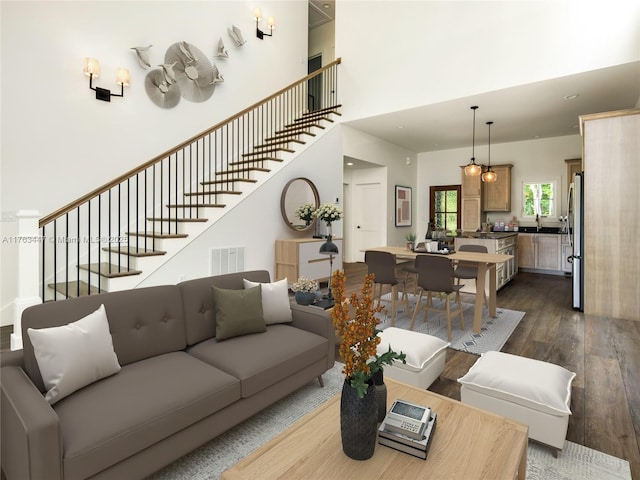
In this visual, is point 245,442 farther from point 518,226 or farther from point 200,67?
point 518,226

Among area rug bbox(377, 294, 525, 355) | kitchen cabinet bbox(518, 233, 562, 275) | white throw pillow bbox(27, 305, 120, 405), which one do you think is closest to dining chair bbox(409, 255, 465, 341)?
area rug bbox(377, 294, 525, 355)

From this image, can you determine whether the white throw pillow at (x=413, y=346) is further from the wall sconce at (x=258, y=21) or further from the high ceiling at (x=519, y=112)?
the wall sconce at (x=258, y=21)

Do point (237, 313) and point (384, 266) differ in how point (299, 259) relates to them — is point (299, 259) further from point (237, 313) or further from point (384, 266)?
point (237, 313)

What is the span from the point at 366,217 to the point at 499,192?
10.2ft

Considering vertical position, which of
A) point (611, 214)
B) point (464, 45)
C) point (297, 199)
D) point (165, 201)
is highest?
point (464, 45)

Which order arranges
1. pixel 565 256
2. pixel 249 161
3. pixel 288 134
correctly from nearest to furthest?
pixel 249 161, pixel 288 134, pixel 565 256

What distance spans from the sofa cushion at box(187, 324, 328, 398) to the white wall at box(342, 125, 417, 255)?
5.08 meters

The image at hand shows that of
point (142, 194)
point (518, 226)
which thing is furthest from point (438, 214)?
point (142, 194)

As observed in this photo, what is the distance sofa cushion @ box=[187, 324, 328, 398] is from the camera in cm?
206

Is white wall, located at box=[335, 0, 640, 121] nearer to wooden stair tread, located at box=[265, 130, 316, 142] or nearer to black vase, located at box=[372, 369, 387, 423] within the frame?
wooden stair tread, located at box=[265, 130, 316, 142]

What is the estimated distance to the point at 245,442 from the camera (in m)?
2.04

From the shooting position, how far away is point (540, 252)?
24.7ft

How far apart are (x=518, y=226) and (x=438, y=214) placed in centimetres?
191

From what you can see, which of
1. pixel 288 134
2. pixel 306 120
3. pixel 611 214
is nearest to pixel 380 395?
pixel 611 214
